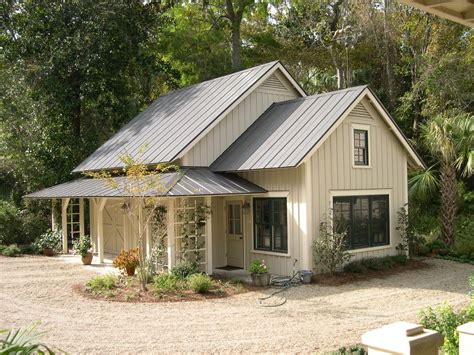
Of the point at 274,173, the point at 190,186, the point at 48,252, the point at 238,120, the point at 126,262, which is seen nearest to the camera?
the point at 190,186

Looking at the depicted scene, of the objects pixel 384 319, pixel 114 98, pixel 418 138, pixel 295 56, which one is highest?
pixel 295 56

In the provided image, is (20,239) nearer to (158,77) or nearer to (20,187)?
(20,187)

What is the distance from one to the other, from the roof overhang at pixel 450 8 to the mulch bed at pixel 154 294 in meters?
9.16

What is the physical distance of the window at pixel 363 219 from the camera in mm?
15492

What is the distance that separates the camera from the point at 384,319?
10164 mm

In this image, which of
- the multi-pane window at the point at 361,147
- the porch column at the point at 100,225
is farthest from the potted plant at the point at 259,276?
the porch column at the point at 100,225

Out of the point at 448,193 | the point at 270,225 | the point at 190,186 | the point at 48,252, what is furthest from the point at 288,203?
the point at 48,252

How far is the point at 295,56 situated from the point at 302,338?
2501 centimetres

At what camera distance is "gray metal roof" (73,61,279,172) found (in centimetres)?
1653

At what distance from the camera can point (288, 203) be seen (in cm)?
1502

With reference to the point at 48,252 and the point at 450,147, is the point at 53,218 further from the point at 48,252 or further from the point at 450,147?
the point at 450,147

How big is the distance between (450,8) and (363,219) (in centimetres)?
1207

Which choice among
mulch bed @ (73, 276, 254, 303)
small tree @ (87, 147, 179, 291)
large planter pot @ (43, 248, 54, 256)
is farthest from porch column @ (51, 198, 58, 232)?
mulch bed @ (73, 276, 254, 303)

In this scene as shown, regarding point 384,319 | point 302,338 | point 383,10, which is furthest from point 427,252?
point 383,10
